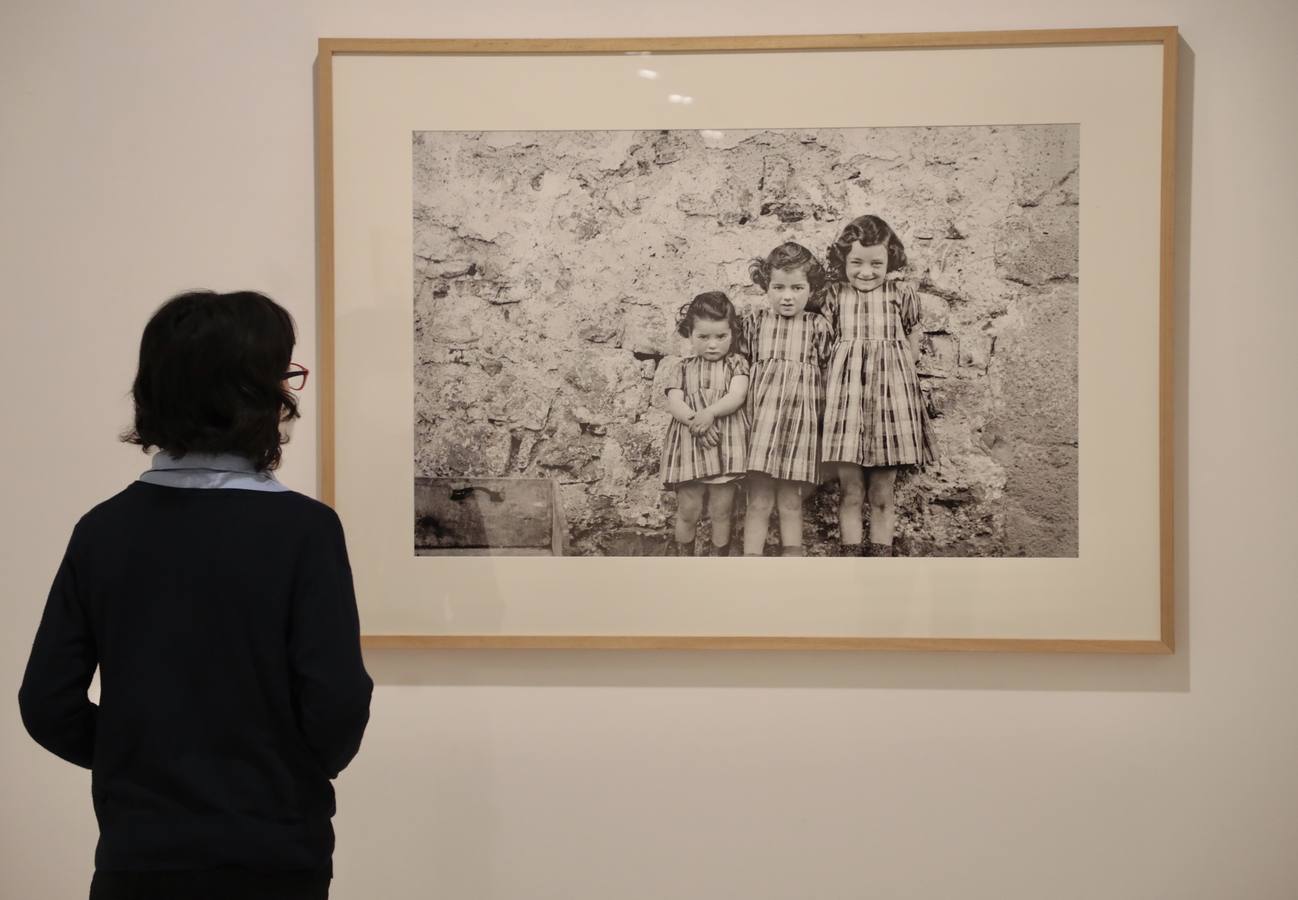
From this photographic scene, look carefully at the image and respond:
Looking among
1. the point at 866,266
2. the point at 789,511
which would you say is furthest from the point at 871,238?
the point at 789,511

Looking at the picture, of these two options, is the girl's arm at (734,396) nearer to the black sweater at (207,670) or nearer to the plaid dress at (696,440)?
the plaid dress at (696,440)

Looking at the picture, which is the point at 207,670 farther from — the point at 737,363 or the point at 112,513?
the point at 737,363

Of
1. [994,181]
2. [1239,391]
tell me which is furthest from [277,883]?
[1239,391]

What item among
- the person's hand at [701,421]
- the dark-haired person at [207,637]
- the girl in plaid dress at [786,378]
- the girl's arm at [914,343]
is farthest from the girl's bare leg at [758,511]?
the dark-haired person at [207,637]

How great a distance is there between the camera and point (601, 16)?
5.65 feet

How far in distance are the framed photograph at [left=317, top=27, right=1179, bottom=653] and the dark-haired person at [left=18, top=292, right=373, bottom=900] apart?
0.60 metres

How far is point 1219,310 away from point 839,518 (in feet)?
2.46

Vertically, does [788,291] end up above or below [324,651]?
above

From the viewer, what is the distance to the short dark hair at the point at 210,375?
1.08 m

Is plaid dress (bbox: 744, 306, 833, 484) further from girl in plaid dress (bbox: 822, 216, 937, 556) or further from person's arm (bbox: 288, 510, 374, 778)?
person's arm (bbox: 288, 510, 374, 778)

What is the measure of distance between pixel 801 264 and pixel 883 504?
0.44 metres

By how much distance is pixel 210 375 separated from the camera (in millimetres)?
1077

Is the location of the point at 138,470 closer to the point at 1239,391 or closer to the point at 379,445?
the point at 379,445

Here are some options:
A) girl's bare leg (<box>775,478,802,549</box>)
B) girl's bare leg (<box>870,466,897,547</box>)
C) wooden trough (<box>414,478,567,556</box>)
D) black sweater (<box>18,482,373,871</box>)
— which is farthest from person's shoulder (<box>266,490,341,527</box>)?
girl's bare leg (<box>870,466,897,547</box>)
